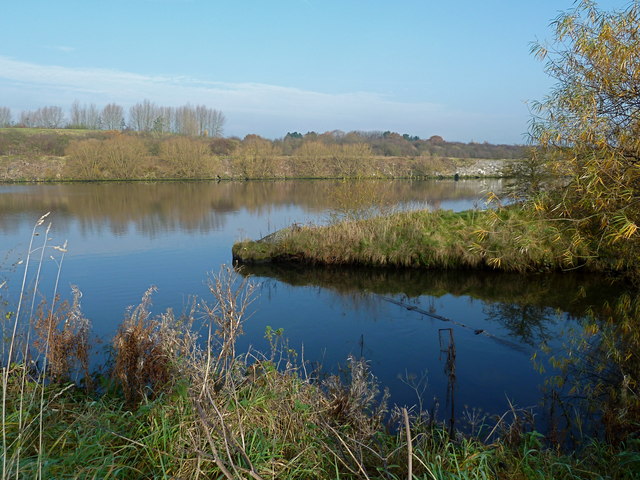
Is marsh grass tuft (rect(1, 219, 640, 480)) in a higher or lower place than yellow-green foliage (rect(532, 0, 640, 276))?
lower

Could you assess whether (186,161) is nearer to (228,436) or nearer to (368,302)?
(368,302)

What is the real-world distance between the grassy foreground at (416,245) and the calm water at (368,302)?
509 mm

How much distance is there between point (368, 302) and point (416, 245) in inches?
157

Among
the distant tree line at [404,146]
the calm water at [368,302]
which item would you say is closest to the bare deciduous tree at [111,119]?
the distant tree line at [404,146]

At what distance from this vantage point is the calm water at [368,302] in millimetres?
7000

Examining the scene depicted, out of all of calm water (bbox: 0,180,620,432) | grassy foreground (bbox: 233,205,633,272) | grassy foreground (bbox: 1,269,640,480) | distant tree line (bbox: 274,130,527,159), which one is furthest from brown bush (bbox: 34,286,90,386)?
distant tree line (bbox: 274,130,527,159)

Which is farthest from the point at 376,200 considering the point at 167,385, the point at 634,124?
the point at 167,385

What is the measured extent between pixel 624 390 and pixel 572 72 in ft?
16.1

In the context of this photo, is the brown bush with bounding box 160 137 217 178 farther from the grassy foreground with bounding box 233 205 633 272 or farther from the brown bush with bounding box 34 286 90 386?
the brown bush with bounding box 34 286 90 386

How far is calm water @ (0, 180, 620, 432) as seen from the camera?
276 inches

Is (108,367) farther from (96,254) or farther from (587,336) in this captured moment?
(96,254)

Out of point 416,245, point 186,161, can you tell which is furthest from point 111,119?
point 416,245

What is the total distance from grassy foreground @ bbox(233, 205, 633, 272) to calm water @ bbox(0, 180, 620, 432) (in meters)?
0.51

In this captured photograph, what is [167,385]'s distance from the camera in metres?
4.94
